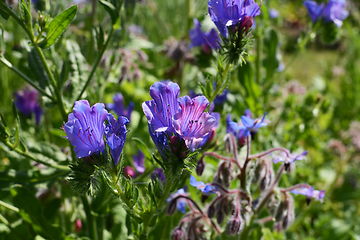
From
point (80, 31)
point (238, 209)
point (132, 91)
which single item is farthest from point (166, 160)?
point (132, 91)

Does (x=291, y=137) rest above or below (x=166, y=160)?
above

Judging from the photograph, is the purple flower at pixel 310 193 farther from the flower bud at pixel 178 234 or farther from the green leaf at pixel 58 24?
the green leaf at pixel 58 24

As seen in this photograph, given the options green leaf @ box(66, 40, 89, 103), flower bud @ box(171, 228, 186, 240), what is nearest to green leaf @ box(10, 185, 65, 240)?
green leaf @ box(66, 40, 89, 103)

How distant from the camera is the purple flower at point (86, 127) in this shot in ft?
2.99

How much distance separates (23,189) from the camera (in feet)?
5.09

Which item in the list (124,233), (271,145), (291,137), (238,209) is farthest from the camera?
(291,137)

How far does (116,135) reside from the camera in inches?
38.7

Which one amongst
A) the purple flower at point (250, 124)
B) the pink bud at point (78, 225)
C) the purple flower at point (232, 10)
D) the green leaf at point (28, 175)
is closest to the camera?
the purple flower at point (232, 10)

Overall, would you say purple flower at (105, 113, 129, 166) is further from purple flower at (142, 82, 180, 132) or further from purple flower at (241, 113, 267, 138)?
purple flower at (241, 113, 267, 138)

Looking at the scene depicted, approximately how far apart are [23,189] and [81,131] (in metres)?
0.82

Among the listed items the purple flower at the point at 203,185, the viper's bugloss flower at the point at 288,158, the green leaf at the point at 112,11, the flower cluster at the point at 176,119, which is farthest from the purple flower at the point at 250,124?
the green leaf at the point at 112,11

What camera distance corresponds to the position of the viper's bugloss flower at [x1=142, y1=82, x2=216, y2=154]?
0.93 m

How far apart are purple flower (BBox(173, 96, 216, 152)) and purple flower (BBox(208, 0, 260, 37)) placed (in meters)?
0.31

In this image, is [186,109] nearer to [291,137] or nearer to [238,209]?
[238,209]
